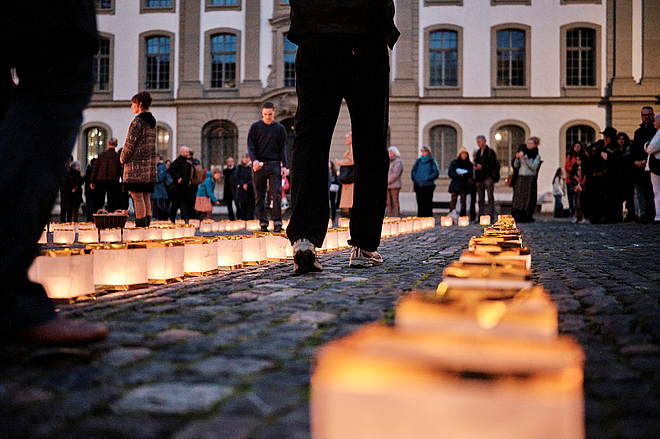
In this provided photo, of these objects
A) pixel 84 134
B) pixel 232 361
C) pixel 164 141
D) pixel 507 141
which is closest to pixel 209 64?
pixel 164 141

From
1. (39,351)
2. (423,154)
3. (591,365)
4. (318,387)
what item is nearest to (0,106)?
(39,351)

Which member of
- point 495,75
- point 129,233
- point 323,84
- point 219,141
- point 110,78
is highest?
point 110,78

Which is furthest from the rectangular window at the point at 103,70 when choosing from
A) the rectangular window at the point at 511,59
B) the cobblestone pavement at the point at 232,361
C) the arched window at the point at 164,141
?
the cobblestone pavement at the point at 232,361

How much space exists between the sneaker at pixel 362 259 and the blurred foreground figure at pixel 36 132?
230 cm

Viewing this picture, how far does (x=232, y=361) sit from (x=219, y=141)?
1095 inches

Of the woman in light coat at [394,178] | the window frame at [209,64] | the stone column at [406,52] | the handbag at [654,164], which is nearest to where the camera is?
the handbag at [654,164]

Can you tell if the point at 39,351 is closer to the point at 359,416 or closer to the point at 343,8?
the point at 359,416

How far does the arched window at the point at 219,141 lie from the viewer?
28.6 metres

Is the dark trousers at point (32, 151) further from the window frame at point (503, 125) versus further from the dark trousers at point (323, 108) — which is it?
the window frame at point (503, 125)

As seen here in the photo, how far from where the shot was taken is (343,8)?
147 inches

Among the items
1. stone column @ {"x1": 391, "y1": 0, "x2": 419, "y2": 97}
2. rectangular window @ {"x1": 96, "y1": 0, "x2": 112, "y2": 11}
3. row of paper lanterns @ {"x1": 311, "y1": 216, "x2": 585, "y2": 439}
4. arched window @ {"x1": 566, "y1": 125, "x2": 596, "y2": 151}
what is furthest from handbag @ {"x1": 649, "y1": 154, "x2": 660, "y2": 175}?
rectangular window @ {"x1": 96, "y1": 0, "x2": 112, "y2": 11}

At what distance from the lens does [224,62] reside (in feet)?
94.3

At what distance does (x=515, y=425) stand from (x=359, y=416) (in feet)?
0.60

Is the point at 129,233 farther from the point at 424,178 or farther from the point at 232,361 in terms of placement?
the point at 424,178
